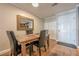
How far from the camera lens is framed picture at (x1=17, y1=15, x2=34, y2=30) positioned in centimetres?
210

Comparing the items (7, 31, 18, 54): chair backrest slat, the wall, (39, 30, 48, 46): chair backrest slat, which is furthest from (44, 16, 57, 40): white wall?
(7, 31, 18, 54): chair backrest slat

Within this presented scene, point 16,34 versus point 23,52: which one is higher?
point 16,34

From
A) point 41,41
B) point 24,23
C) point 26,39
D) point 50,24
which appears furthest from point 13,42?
point 50,24

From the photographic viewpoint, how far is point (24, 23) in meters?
2.19

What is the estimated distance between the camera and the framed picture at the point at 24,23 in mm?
2098

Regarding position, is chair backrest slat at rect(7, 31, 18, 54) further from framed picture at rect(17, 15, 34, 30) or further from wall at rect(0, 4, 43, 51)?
framed picture at rect(17, 15, 34, 30)

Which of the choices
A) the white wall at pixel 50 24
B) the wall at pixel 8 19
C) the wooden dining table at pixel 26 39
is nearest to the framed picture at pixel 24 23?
the wall at pixel 8 19

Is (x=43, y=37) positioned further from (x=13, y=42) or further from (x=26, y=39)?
(x=13, y=42)

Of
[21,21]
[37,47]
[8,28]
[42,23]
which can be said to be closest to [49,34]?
[42,23]

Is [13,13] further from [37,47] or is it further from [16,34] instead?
[37,47]

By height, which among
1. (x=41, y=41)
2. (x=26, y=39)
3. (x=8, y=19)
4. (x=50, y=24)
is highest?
(x=8, y=19)

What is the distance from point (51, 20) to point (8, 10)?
115 centimetres

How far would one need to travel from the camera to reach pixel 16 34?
2158 mm

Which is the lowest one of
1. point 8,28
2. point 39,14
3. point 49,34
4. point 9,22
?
point 49,34
